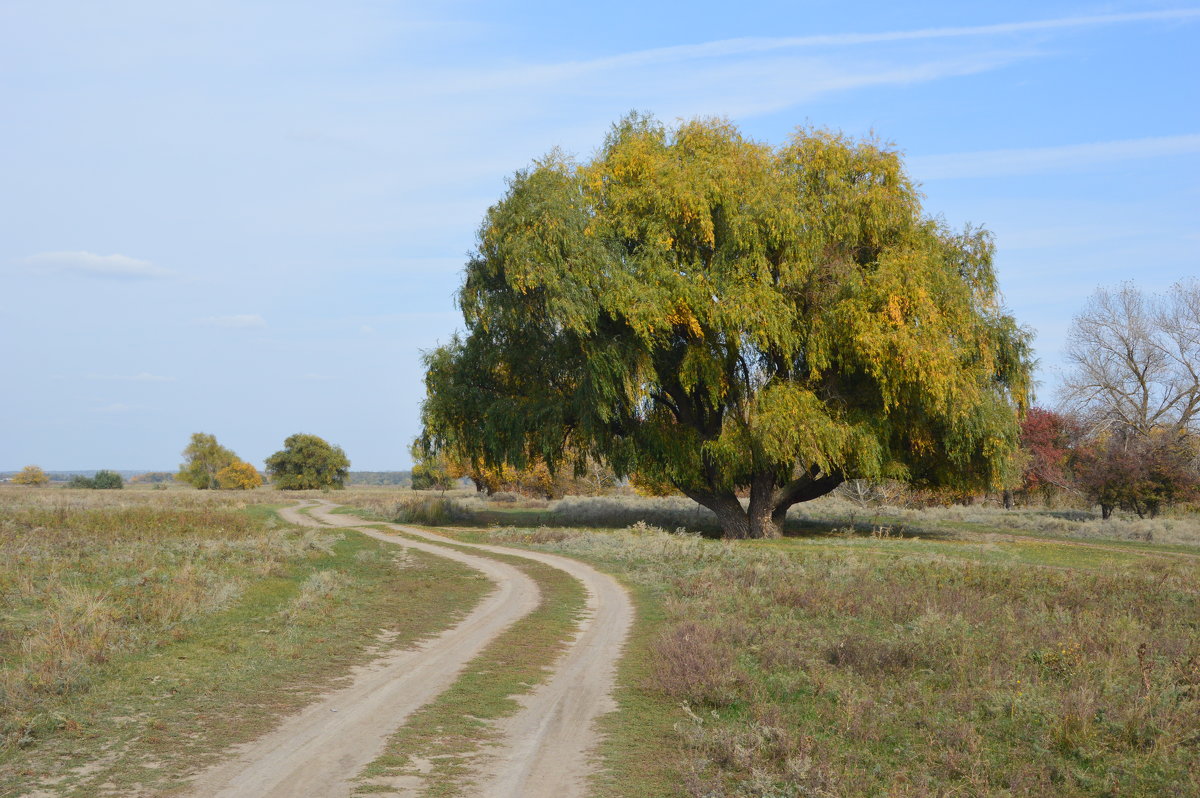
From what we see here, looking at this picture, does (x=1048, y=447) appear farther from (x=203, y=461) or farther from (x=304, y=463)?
(x=203, y=461)

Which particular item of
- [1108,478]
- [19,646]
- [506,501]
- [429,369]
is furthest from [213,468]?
[19,646]

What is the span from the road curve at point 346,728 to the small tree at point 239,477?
4554 inches

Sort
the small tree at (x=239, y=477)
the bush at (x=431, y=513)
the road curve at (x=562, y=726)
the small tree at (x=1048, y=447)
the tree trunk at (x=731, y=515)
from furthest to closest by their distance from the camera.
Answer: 1. the small tree at (x=239, y=477)
2. the small tree at (x=1048, y=447)
3. the bush at (x=431, y=513)
4. the tree trunk at (x=731, y=515)
5. the road curve at (x=562, y=726)

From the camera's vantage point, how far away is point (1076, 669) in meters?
10.8

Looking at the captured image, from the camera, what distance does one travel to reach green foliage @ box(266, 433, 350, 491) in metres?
101

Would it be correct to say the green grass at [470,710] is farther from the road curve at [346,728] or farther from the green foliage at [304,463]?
the green foliage at [304,463]

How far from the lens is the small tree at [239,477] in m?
120

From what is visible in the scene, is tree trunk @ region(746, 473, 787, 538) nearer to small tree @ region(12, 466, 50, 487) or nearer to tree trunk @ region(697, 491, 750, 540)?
tree trunk @ region(697, 491, 750, 540)

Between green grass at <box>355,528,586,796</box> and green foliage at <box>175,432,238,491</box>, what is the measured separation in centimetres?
12478

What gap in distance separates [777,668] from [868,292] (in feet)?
62.0

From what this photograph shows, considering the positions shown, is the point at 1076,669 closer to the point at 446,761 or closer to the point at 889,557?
the point at 446,761

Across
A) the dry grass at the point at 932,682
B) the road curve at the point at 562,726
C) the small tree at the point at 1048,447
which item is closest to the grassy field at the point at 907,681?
the dry grass at the point at 932,682

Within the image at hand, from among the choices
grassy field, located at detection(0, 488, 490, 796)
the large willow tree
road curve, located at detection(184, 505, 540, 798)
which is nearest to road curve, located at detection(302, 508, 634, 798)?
road curve, located at detection(184, 505, 540, 798)

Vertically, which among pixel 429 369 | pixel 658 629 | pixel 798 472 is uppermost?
pixel 429 369
